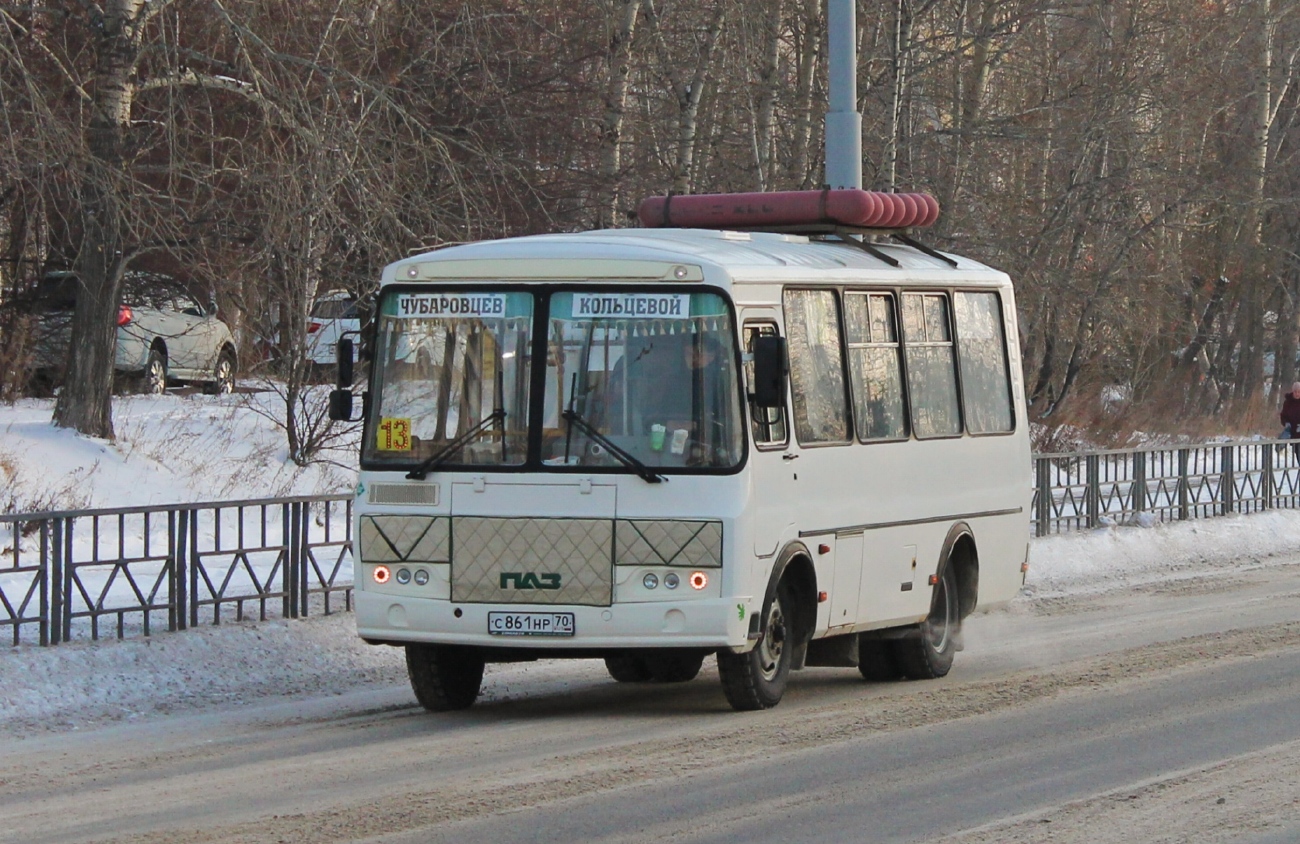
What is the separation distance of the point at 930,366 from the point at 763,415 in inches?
97.9

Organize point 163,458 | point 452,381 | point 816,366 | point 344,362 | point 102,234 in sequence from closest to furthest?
1. point 452,381
2. point 344,362
3. point 816,366
4. point 102,234
5. point 163,458

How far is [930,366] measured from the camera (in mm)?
12680

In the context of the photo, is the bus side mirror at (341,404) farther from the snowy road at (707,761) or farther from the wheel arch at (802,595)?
the wheel arch at (802,595)

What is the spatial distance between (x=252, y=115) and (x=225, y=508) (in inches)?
295

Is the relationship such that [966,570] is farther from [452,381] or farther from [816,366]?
[452,381]

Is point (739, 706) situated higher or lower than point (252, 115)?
lower

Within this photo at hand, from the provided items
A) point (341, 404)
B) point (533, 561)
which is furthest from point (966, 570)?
point (341, 404)

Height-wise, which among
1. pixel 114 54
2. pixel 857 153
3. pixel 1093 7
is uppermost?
pixel 1093 7

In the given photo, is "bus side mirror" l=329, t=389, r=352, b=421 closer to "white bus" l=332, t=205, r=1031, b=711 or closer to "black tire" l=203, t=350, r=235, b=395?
"white bus" l=332, t=205, r=1031, b=711

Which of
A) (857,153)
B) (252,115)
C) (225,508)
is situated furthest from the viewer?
(252,115)

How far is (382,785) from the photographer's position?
8.41 metres

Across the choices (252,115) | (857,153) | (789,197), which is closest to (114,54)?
(252,115)

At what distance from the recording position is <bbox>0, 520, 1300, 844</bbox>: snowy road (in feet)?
25.0

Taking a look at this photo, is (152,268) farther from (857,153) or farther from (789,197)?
(789,197)
